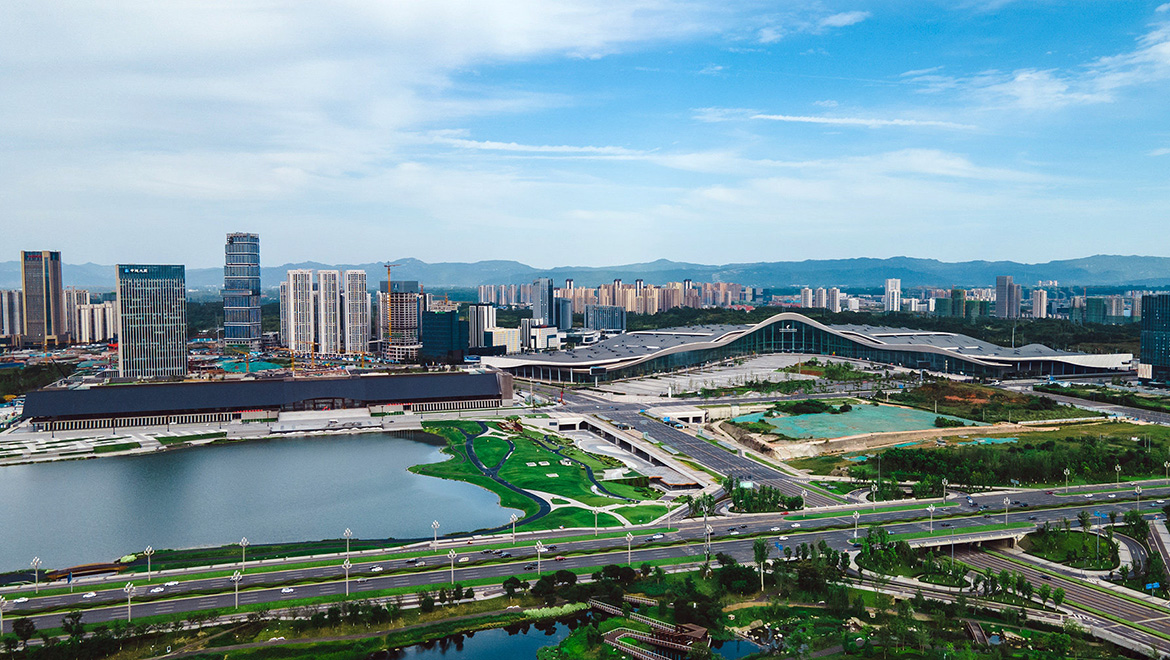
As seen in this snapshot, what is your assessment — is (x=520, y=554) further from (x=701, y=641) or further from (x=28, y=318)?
(x=28, y=318)

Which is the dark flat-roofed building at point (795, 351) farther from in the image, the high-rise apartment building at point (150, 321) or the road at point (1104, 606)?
the road at point (1104, 606)

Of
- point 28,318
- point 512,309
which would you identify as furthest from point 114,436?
Answer: point 512,309

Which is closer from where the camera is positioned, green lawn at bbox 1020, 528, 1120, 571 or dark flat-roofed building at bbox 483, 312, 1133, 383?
green lawn at bbox 1020, 528, 1120, 571

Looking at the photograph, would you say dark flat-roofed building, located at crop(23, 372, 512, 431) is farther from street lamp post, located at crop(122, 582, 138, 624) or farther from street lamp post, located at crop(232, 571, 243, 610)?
street lamp post, located at crop(232, 571, 243, 610)

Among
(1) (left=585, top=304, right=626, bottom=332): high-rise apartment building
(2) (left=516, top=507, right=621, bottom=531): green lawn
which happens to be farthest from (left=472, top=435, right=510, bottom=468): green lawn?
(1) (left=585, top=304, right=626, bottom=332): high-rise apartment building

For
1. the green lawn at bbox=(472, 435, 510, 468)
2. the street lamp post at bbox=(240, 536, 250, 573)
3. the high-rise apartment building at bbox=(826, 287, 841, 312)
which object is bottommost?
the green lawn at bbox=(472, 435, 510, 468)
